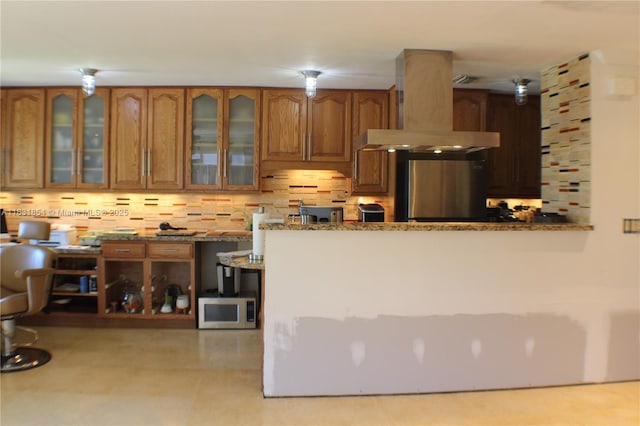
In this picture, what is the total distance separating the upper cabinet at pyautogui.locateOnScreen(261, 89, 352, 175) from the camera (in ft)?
14.5

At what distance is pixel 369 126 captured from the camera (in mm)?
4461

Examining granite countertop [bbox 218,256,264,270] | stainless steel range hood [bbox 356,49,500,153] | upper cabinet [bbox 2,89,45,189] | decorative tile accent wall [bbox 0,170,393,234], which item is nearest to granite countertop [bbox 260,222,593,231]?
granite countertop [bbox 218,256,264,270]

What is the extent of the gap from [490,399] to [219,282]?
256 cm

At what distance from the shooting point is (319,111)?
14.5 feet

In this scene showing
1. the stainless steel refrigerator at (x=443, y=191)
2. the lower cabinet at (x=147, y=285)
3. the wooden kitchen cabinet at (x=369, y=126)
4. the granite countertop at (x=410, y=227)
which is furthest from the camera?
the wooden kitchen cabinet at (x=369, y=126)

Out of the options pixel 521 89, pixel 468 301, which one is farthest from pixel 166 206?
pixel 521 89

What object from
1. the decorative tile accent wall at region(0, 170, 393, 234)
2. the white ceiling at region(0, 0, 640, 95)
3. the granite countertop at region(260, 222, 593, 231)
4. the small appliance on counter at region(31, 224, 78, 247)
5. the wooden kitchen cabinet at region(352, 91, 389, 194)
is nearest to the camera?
the white ceiling at region(0, 0, 640, 95)

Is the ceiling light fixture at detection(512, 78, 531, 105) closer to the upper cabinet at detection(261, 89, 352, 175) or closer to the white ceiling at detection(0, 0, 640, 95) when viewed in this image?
the white ceiling at detection(0, 0, 640, 95)

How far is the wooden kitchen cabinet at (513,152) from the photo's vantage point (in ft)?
14.8

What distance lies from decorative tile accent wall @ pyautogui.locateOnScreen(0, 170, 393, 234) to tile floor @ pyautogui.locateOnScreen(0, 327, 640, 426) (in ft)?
5.29

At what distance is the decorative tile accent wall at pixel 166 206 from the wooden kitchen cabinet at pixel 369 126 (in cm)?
27

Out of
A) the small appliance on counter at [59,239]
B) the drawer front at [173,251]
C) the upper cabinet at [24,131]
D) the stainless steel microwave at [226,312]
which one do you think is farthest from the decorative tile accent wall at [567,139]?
the upper cabinet at [24,131]

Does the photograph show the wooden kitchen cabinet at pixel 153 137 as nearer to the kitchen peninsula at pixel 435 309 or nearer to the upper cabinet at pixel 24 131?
the upper cabinet at pixel 24 131

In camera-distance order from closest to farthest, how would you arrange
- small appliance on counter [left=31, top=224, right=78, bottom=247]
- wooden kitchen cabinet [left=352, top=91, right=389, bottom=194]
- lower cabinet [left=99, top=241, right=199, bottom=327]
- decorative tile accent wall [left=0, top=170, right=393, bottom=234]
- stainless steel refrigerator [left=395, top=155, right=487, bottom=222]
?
stainless steel refrigerator [left=395, top=155, right=487, bottom=222]
lower cabinet [left=99, top=241, right=199, bottom=327]
small appliance on counter [left=31, top=224, right=78, bottom=247]
wooden kitchen cabinet [left=352, top=91, right=389, bottom=194]
decorative tile accent wall [left=0, top=170, right=393, bottom=234]
